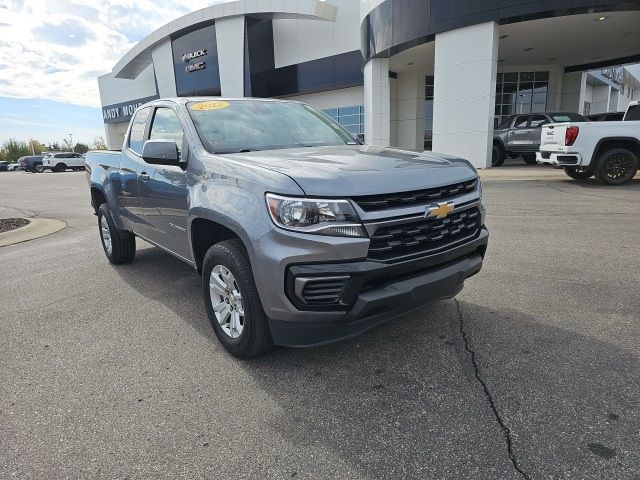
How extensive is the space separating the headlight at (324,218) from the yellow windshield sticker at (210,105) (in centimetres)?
185

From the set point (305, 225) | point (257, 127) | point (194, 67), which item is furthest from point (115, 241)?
point (194, 67)

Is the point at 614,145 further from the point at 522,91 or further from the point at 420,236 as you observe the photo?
the point at 522,91

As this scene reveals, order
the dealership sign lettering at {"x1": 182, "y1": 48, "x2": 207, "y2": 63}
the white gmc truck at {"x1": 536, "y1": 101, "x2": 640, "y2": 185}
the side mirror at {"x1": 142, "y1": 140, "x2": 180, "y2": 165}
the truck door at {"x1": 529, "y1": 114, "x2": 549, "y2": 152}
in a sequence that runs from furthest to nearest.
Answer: the dealership sign lettering at {"x1": 182, "y1": 48, "x2": 207, "y2": 63} < the truck door at {"x1": 529, "y1": 114, "x2": 549, "y2": 152} < the white gmc truck at {"x1": 536, "y1": 101, "x2": 640, "y2": 185} < the side mirror at {"x1": 142, "y1": 140, "x2": 180, "y2": 165}

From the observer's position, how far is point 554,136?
11.1 meters

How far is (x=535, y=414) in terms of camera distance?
97.9 inches

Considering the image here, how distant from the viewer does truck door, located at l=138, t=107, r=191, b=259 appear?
3.69 m

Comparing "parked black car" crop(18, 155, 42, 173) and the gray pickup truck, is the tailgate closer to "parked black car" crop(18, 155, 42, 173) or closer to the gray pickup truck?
the gray pickup truck

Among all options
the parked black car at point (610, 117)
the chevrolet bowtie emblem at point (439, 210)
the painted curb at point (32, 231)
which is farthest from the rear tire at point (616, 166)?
the painted curb at point (32, 231)

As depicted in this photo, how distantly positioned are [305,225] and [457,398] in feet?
4.44

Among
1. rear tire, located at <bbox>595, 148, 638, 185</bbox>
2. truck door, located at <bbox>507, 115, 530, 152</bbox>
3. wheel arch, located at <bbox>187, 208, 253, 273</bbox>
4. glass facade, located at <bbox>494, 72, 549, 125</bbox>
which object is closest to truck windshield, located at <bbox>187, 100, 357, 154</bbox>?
wheel arch, located at <bbox>187, 208, 253, 273</bbox>

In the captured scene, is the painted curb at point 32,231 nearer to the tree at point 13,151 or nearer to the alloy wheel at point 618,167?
the alloy wheel at point 618,167

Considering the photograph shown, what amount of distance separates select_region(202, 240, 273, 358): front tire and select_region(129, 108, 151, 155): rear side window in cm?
210

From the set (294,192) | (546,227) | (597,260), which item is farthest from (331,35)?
(294,192)

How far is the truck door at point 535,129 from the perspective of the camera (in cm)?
1634
